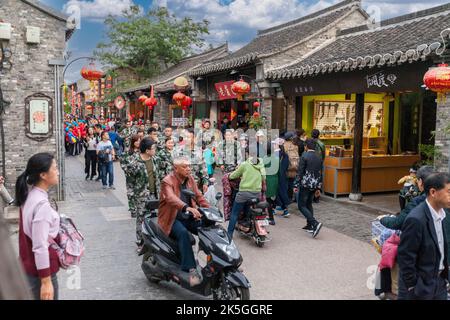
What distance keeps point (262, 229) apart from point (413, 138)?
8409 millimetres

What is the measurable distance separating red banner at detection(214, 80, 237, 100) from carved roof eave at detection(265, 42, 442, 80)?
12.6ft

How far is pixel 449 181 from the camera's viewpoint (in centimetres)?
385

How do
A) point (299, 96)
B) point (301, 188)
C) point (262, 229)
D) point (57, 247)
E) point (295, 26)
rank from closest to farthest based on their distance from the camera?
point (57, 247)
point (262, 229)
point (301, 188)
point (299, 96)
point (295, 26)

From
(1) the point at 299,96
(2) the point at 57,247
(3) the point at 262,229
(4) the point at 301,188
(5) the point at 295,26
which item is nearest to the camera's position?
(2) the point at 57,247

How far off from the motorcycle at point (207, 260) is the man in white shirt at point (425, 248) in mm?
1641

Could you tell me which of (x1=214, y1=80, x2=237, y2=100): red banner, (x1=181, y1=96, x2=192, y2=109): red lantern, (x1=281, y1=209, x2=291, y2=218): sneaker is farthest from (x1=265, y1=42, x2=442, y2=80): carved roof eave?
(x1=181, y1=96, x2=192, y2=109): red lantern

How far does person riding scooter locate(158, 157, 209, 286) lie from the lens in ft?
17.3

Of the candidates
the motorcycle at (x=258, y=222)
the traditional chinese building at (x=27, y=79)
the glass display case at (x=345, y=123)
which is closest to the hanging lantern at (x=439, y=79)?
the motorcycle at (x=258, y=222)

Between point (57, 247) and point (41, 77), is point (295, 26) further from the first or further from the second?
point (57, 247)

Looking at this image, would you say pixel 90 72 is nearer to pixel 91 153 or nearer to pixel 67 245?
pixel 91 153

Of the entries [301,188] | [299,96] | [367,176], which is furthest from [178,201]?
[299,96]

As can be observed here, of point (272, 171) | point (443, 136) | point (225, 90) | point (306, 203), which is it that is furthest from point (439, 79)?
point (225, 90)

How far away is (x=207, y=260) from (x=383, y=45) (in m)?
8.61

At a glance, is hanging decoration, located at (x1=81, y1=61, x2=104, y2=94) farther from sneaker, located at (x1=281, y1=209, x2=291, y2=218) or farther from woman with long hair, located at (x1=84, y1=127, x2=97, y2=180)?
sneaker, located at (x1=281, y1=209, x2=291, y2=218)
